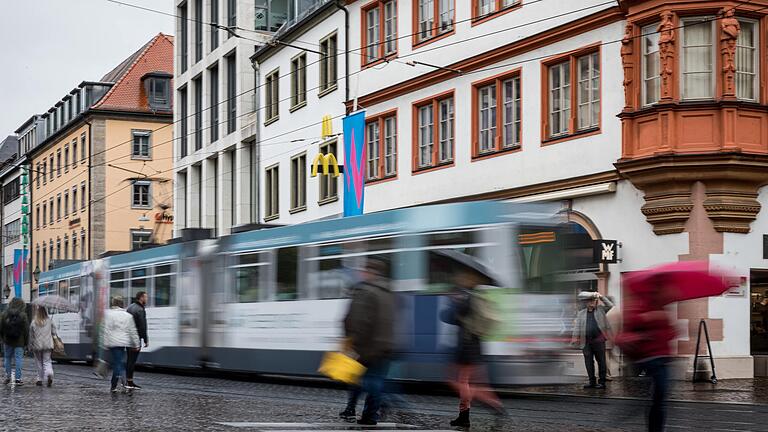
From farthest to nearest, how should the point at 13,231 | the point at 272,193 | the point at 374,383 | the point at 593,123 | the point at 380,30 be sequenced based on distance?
1. the point at 13,231
2. the point at 272,193
3. the point at 380,30
4. the point at 593,123
5. the point at 374,383

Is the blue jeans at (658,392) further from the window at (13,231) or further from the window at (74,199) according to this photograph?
the window at (13,231)

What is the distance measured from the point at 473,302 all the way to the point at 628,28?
1377cm

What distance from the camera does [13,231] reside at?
99062 mm

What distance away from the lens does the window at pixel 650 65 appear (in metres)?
25.3

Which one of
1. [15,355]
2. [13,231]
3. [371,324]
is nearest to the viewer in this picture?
[371,324]

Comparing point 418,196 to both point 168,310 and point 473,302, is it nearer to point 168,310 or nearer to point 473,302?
point 168,310

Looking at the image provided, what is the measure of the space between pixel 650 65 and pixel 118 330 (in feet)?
39.3

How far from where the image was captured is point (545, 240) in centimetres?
1928

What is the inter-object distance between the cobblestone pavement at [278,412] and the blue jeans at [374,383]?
0.37 metres

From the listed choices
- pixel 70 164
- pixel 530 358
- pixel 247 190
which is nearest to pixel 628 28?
pixel 530 358

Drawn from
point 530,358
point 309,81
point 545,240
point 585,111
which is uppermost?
point 309,81

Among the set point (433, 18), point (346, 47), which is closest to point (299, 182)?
point (346, 47)

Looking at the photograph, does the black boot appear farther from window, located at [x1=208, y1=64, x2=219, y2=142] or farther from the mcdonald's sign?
window, located at [x1=208, y1=64, x2=219, y2=142]

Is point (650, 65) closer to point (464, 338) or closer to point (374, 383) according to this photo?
point (464, 338)
